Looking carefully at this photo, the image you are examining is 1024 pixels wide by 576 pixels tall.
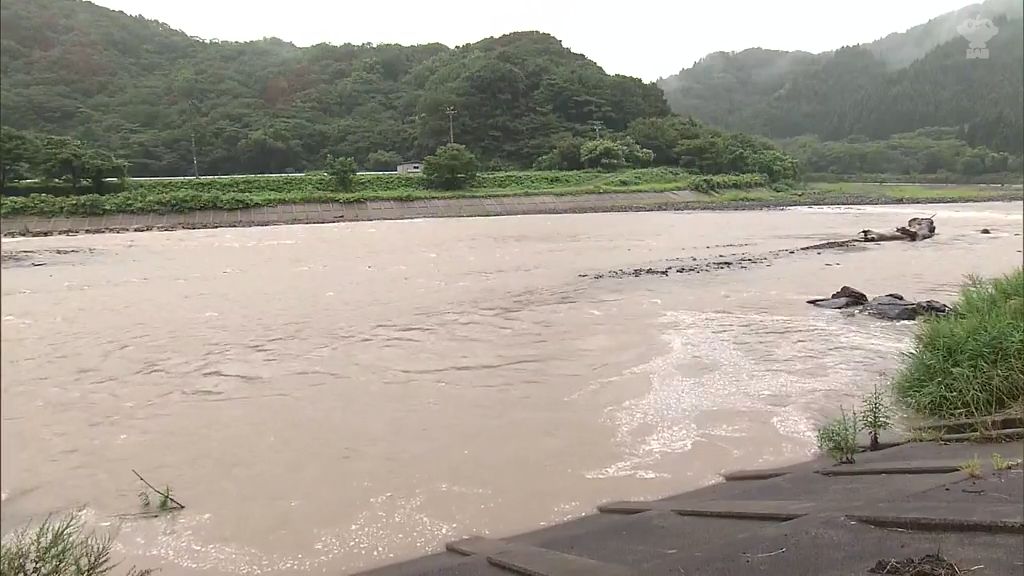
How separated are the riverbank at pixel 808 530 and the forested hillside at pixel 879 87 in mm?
25697

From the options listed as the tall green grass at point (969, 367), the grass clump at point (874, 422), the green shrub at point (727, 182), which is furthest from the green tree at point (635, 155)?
the grass clump at point (874, 422)

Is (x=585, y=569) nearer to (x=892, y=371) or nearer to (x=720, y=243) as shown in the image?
(x=892, y=371)

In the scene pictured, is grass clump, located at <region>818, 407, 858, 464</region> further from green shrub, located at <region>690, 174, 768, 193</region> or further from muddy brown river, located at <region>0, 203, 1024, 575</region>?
green shrub, located at <region>690, 174, 768, 193</region>

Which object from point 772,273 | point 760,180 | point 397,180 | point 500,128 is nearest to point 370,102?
point 500,128

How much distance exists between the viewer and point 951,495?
3.46 m

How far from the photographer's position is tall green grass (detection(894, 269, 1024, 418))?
5352 mm

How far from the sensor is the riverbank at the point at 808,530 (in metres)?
2.80

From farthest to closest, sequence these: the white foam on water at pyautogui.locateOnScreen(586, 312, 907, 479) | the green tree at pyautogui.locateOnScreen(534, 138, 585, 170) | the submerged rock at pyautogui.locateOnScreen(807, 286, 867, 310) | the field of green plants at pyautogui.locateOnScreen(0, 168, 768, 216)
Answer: the green tree at pyautogui.locateOnScreen(534, 138, 585, 170), the field of green plants at pyautogui.locateOnScreen(0, 168, 768, 216), the submerged rock at pyautogui.locateOnScreen(807, 286, 867, 310), the white foam on water at pyautogui.locateOnScreen(586, 312, 907, 479)

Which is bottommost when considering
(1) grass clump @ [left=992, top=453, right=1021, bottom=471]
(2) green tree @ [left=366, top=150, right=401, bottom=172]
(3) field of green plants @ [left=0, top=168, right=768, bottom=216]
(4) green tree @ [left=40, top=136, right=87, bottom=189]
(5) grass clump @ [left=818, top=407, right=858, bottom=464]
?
(5) grass clump @ [left=818, top=407, right=858, bottom=464]

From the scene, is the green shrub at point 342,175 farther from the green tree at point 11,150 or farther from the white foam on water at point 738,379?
the green tree at point 11,150

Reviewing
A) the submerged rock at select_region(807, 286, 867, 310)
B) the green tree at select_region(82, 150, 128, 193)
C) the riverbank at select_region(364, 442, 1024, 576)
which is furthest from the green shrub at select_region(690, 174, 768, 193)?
the riverbank at select_region(364, 442, 1024, 576)

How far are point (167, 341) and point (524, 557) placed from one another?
25.8ft

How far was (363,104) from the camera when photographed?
6675 cm

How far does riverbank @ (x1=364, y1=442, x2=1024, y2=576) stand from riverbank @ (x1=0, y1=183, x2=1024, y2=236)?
2564cm
